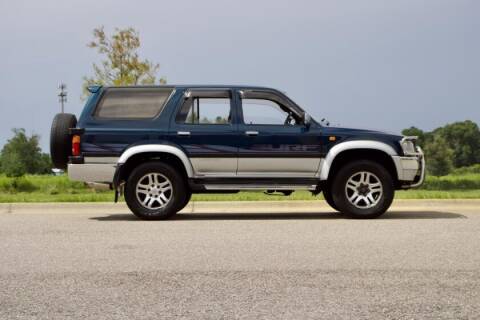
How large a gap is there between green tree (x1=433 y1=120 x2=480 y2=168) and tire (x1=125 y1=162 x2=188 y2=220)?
447 ft

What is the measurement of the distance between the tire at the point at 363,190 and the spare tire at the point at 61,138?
164 inches

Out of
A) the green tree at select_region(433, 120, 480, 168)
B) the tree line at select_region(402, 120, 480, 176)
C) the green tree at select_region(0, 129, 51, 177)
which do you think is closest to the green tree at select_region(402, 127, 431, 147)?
the tree line at select_region(402, 120, 480, 176)

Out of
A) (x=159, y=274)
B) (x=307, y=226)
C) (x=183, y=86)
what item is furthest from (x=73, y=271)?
(x=183, y=86)

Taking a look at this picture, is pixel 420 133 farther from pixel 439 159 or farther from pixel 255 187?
pixel 255 187

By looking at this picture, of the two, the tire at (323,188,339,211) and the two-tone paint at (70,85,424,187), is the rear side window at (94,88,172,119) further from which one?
the tire at (323,188,339,211)

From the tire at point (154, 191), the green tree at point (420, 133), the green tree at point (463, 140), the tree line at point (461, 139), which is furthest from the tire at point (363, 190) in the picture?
the green tree at point (463, 140)

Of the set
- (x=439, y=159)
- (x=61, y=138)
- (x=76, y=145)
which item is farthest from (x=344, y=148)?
(x=439, y=159)

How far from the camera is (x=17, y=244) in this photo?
8.85 metres

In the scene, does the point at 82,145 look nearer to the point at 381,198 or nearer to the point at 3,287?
the point at 381,198

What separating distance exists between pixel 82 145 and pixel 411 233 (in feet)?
16.6

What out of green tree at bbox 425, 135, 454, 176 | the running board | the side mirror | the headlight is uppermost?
the side mirror

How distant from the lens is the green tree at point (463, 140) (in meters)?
142

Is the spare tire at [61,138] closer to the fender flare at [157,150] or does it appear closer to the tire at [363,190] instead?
the fender flare at [157,150]

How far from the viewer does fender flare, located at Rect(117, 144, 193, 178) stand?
11.2 meters
